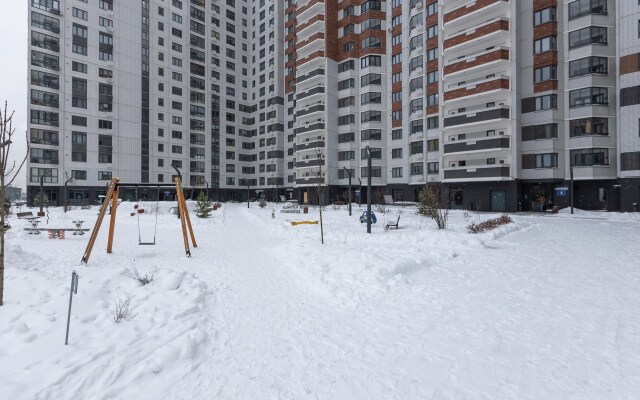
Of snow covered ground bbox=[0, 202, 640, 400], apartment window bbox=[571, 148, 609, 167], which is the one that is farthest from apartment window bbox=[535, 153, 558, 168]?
snow covered ground bbox=[0, 202, 640, 400]

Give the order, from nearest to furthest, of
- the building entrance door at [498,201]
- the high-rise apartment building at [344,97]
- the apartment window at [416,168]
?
the high-rise apartment building at [344,97] < the building entrance door at [498,201] < the apartment window at [416,168]

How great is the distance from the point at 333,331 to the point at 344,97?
55.6m

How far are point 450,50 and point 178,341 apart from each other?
46724 mm

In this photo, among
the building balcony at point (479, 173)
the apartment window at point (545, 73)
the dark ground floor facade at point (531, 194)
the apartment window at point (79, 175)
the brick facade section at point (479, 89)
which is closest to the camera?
the dark ground floor facade at point (531, 194)

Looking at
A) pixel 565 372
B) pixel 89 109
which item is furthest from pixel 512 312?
pixel 89 109

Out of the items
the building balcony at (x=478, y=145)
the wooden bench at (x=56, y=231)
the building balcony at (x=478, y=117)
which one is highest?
the building balcony at (x=478, y=117)

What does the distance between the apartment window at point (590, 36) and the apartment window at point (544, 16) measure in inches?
121

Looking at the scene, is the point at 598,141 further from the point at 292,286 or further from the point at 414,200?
the point at 292,286

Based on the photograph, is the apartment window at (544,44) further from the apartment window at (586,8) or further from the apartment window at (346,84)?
the apartment window at (346,84)

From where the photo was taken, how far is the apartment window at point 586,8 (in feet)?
110

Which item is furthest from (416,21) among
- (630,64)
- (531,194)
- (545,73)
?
(531,194)

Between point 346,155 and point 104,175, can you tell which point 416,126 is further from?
point 104,175

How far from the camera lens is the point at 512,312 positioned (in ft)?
19.7

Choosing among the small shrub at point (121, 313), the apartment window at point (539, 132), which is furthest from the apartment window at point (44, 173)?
the apartment window at point (539, 132)
